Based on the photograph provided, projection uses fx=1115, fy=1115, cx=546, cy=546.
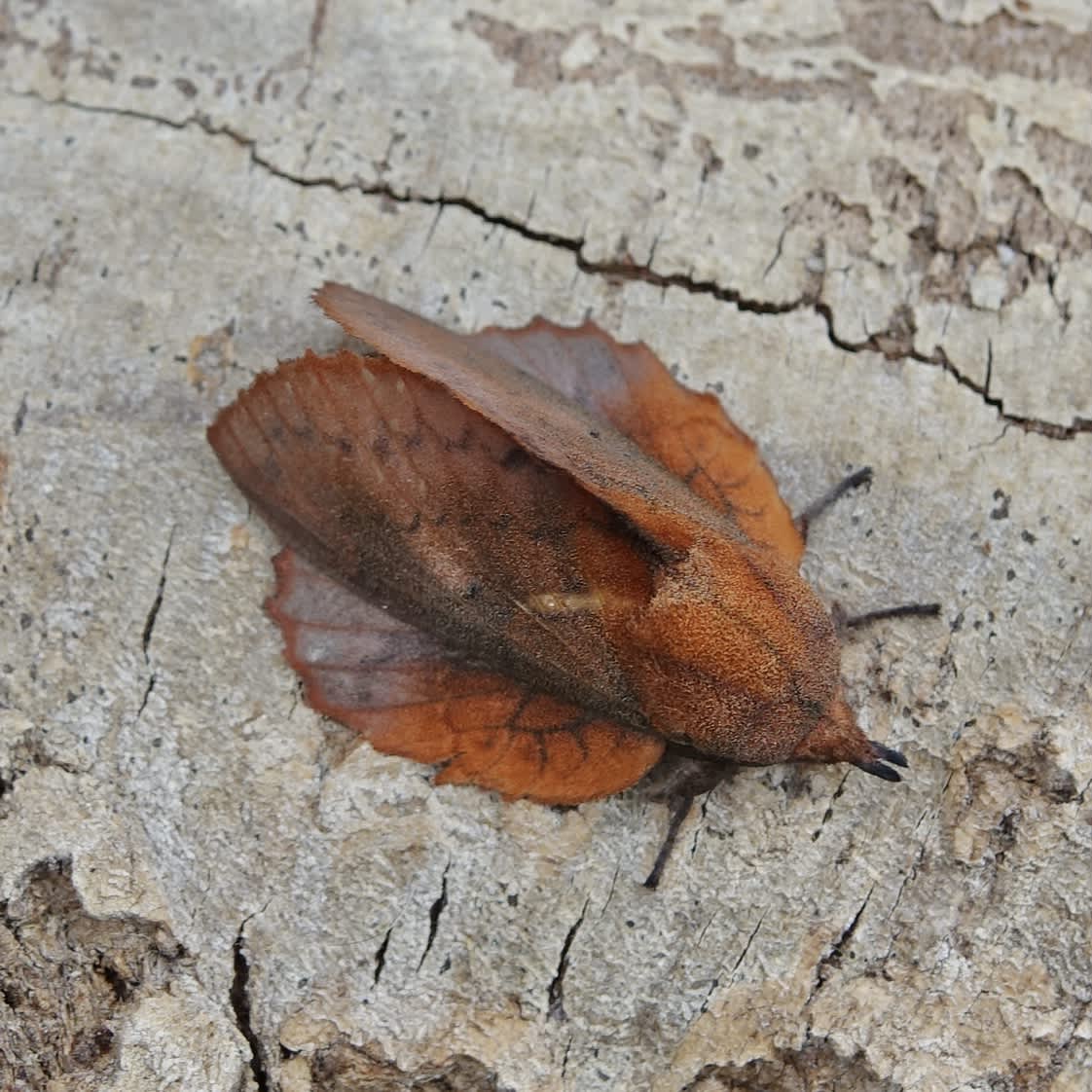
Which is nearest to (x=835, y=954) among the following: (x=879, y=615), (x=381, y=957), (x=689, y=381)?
(x=879, y=615)

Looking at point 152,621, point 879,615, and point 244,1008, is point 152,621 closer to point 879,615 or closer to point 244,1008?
point 244,1008

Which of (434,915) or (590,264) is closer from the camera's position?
(434,915)

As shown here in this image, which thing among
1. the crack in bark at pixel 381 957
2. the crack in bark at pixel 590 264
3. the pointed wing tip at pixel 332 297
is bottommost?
the crack in bark at pixel 381 957

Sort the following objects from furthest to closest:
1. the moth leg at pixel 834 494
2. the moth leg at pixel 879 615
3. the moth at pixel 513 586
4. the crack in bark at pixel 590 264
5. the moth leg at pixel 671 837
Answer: the crack in bark at pixel 590 264, the moth leg at pixel 834 494, the moth leg at pixel 879 615, the moth leg at pixel 671 837, the moth at pixel 513 586

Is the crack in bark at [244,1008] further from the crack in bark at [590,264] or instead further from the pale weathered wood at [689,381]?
the crack in bark at [590,264]

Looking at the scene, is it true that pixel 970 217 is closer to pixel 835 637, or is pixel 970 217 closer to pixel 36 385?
pixel 835 637

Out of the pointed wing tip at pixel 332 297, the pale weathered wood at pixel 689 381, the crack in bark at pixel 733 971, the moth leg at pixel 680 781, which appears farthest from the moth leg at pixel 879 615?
the pointed wing tip at pixel 332 297

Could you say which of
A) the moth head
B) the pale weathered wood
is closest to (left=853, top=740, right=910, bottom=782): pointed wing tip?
the moth head
